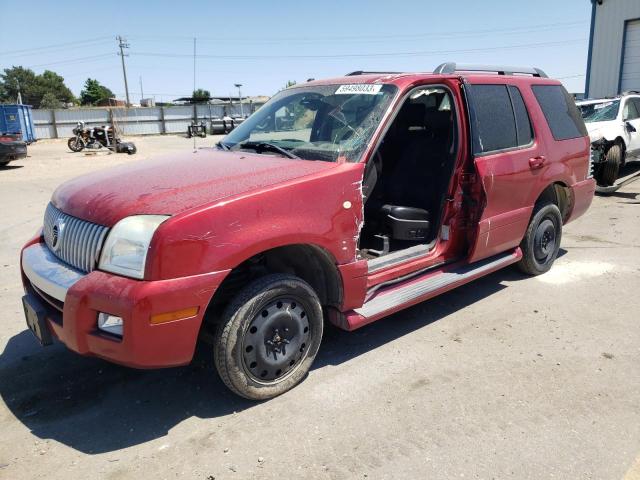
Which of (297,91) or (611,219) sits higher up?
(297,91)

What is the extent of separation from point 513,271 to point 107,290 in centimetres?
433

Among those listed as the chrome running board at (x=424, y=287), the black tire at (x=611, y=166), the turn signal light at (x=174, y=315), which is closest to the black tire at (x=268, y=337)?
the turn signal light at (x=174, y=315)

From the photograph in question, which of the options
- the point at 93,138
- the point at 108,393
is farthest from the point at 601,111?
the point at 93,138

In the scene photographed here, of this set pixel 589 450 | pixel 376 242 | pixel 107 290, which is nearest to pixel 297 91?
pixel 376 242

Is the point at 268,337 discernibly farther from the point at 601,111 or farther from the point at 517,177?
the point at 601,111

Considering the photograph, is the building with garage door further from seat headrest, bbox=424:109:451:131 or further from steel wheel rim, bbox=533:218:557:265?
seat headrest, bbox=424:109:451:131

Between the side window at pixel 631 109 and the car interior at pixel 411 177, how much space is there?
7.95 meters

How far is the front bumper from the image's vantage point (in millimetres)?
2541

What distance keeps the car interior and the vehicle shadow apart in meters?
0.80

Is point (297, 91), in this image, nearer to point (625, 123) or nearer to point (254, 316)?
point (254, 316)

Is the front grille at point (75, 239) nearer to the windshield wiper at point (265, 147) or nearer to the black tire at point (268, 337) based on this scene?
the black tire at point (268, 337)

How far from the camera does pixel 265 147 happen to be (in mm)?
3844

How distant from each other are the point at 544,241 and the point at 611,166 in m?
5.90

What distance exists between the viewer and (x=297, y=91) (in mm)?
4488
